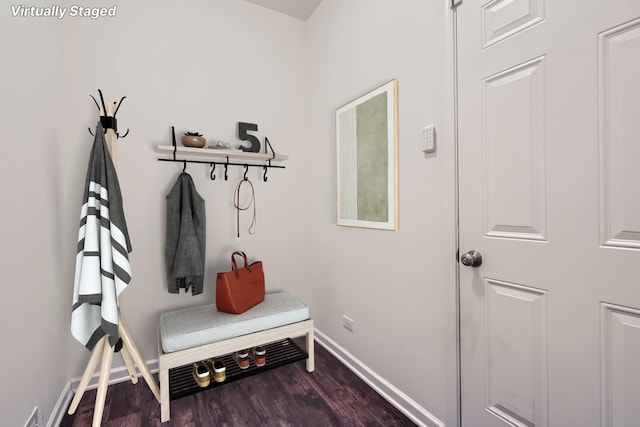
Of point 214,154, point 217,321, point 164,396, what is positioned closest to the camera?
point 164,396

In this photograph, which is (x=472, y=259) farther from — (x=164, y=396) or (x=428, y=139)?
(x=164, y=396)

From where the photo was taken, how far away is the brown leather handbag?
190 cm

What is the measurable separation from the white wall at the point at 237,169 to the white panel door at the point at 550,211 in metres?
0.15

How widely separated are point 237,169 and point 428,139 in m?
1.46

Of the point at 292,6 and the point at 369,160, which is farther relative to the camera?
the point at 292,6

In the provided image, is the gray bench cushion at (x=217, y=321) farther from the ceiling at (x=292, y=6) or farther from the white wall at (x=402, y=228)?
the ceiling at (x=292, y=6)

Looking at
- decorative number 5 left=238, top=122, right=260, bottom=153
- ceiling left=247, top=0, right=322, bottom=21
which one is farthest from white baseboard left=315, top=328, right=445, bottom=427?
ceiling left=247, top=0, right=322, bottom=21

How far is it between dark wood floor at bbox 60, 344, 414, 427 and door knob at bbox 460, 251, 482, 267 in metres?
0.95

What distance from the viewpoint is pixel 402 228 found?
1.65 metres

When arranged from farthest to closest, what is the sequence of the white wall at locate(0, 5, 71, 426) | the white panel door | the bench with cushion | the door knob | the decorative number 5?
the decorative number 5, the bench with cushion, the door knob, the white wall at locate(0, 5, 71, 426), the white panel door

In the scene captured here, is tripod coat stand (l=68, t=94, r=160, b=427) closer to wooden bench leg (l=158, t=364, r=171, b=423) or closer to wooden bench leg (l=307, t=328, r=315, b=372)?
wooden bench leg (l=158, t=364, r=171, b=423)

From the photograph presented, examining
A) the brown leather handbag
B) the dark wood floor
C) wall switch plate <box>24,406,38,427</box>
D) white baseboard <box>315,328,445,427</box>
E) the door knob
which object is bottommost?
the dark wood floor

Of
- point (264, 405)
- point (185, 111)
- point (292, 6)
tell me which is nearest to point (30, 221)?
point (185, 111)

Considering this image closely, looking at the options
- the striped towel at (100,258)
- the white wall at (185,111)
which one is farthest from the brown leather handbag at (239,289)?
the striped towel at (100,258)
